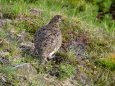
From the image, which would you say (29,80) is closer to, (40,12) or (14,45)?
(14,45)

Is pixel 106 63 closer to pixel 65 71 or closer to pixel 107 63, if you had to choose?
pixel 107 63

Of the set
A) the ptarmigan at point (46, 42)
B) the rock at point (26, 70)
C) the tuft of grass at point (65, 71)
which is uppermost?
the ptarmigan at point (46, 42)

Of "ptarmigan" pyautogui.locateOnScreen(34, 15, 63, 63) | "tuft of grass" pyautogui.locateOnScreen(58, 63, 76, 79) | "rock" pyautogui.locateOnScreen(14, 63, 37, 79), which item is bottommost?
"tuft of grass" pyautogui.locateOnScreen(58, 63, 76, 79)

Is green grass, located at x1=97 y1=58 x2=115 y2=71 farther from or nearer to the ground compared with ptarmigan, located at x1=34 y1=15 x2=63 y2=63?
nearer to the ground

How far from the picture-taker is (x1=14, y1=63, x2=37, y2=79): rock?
7.04m

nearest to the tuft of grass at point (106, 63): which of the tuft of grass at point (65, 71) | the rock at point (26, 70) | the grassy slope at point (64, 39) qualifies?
the grassy slope at point (64, 39)

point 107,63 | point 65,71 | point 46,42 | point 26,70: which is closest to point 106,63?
point 107,63

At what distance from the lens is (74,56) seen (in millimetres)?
8281

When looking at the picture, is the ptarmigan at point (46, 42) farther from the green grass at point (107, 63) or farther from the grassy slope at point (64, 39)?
the green grass at point (107, 63)

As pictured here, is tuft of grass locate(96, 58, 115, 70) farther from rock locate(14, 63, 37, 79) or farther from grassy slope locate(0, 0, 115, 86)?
rock locate(14, 63, 37, 79)

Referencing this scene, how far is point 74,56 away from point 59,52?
0.29 m

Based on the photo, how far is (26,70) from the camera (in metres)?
7.16

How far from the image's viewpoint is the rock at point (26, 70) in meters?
7.04

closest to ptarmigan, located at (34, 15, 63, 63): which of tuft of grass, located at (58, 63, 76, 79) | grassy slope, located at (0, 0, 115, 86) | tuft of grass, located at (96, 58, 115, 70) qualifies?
grassy slope, located at (0, 0, 115, 86)
